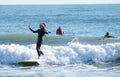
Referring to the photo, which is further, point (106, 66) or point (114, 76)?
point (106, 66)

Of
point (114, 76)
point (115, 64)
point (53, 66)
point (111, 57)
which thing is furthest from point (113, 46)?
point (114, 76)

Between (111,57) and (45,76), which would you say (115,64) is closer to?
(111,57)

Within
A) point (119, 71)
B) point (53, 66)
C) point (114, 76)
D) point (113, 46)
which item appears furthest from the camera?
point (113, 46)

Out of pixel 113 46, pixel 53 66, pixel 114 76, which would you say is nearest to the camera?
pixel 114 76

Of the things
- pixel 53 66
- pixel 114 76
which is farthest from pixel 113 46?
pixel 114 76

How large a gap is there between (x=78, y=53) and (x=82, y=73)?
4.62m

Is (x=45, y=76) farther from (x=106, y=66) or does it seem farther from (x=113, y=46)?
(x=113, y=46)

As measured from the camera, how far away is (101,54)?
23.3 metres

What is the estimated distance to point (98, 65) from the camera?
2130 centimetres

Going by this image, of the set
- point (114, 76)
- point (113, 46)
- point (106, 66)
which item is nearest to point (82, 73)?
point (114, 76)

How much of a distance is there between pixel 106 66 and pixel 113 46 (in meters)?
3.38

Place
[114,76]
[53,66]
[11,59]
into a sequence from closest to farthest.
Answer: [114,76] < [53,66] < [11,59]

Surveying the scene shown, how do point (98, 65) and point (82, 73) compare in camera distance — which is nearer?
point (82, 73)

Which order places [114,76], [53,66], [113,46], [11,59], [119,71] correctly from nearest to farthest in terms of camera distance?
[114,76] < [119,71] < [53,66] < [11,59] < [113,46]
